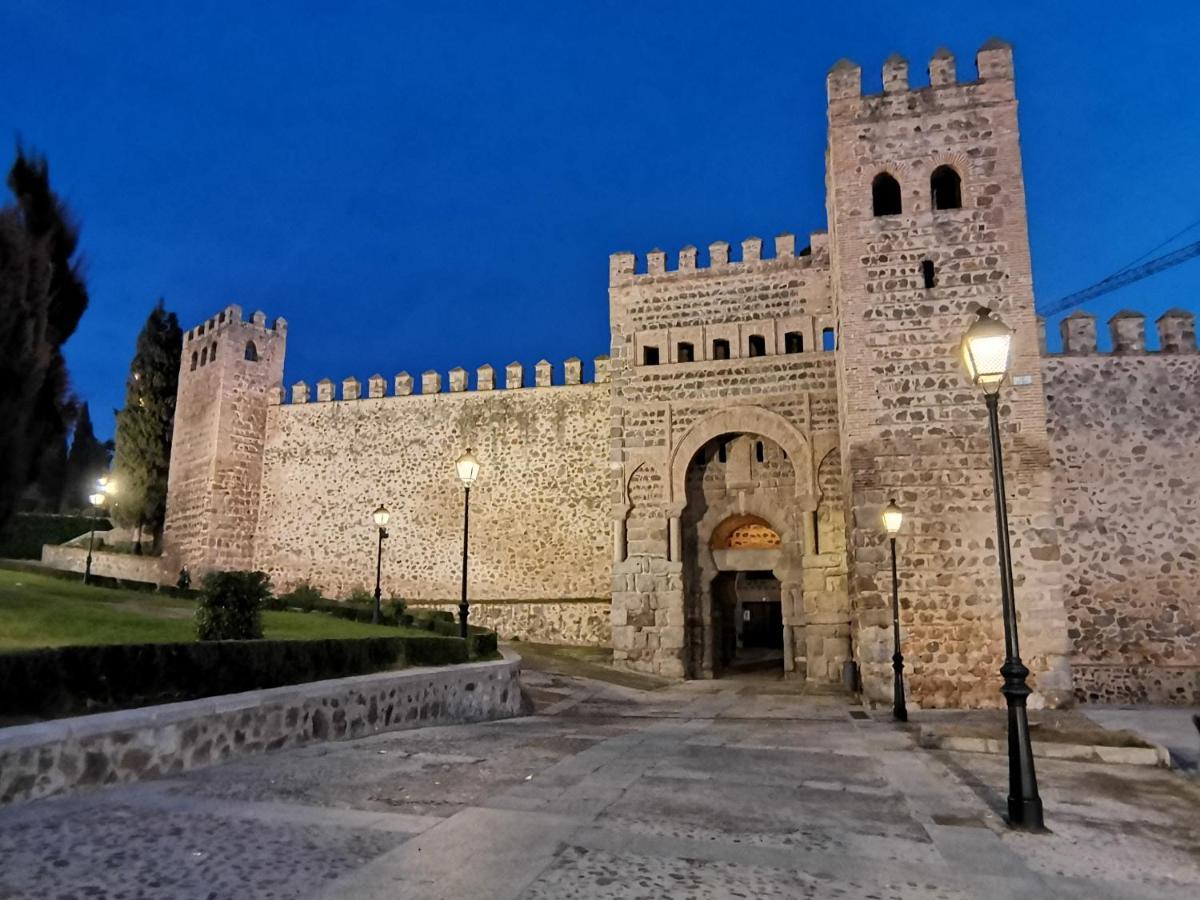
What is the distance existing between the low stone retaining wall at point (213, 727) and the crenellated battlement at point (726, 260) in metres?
12.6

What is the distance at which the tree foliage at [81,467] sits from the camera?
152 ft

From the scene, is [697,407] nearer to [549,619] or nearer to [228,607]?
[549,619]

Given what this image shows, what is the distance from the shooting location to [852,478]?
14.0m

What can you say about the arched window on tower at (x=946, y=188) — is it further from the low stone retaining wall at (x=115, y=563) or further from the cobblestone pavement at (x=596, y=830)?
the low stone retaining wall at (x=115, y=563)

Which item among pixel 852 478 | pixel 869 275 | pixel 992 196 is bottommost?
pixel 852 478

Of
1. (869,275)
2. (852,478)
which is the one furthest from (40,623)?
(869,275)

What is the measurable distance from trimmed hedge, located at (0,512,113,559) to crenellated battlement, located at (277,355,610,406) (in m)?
11.7

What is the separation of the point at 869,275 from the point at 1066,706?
25.1 feet

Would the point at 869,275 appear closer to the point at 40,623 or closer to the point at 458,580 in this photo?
the point at 40,623

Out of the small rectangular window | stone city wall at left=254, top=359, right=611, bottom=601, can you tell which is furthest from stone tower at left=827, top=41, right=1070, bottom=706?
stone city wall at left=254, top=359, right=611, bottom=601

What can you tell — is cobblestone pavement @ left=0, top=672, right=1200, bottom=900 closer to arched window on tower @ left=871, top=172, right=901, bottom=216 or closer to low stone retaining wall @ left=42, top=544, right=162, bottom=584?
arched window on tower @ left=871, top=172, right=901, bottom=216

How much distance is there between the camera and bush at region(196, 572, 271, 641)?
9195 millimetres

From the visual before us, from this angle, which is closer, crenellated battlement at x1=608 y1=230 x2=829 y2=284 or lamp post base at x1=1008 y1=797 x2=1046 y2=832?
lamp post base at x1=1008 y1=797 x2=1046 y2=832

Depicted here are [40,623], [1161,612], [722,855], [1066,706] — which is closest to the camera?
[722,855]
